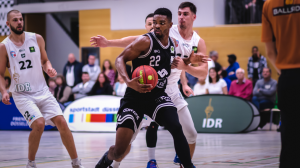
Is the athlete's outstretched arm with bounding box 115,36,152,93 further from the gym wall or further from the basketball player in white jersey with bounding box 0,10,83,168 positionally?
the gym wall

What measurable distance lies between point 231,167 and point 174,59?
1.83 m

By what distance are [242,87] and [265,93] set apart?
740 mm

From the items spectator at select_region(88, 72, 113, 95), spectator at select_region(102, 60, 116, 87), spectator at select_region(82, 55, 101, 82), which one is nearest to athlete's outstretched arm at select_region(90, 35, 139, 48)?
spectator at select_region(88, 72, 113, 95)

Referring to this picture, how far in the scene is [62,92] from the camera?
1415cm

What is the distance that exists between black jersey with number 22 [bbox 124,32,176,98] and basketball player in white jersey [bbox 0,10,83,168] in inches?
54.7

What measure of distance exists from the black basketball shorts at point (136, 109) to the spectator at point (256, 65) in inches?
430

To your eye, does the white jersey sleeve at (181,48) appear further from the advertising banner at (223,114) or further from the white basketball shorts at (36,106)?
the advertising banner at (223,114)

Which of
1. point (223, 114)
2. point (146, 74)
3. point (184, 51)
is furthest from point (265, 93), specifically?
point (146, 74)

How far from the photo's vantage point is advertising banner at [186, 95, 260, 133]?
1159 cm

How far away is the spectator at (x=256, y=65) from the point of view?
1488 cm

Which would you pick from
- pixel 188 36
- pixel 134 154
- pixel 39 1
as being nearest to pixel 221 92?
pixel 134 154

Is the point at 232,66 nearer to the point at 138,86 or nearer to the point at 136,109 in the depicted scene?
the point at 136,109

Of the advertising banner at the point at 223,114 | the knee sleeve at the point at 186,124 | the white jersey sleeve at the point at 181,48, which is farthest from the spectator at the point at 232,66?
the knee sleeve at the point at 186,124

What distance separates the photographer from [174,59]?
4930 mm
